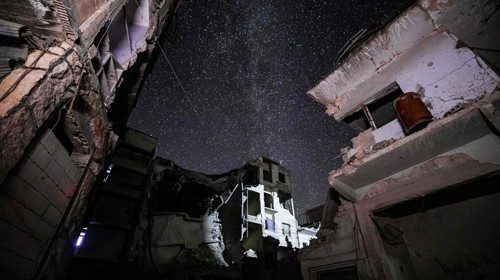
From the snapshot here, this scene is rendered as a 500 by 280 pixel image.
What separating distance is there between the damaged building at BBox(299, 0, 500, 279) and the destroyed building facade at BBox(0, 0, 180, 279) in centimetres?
622

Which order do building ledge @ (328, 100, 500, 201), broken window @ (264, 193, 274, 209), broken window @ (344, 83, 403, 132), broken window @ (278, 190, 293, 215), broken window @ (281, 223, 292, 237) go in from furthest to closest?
1. broken window @ (278, 190, 293, 215)
2. broken window @ (264, 193, 274, 209)
3. broken window @ (281, 223, 292, 237)
4. broken window @ (344, 83, 403, 132)
5. building ledge @ (328, 100, 500, 201)

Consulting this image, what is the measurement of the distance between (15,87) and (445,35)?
8776 millimetres

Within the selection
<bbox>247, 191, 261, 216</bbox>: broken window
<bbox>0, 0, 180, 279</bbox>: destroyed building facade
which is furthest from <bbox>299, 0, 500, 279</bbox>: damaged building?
<bbox>247, 191, 261, 216</bbox>: broken window

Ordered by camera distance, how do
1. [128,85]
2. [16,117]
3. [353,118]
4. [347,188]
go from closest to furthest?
[16,117], [347,188], [353,118], [128,85]

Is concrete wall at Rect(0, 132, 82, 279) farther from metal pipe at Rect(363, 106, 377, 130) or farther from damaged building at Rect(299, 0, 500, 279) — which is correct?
metal pipe at Rect(363, 106, 377, 130)

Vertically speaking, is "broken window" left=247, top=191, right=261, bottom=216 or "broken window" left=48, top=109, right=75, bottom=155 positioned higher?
"broken window" left=247, top=191, right=261, bottom=216

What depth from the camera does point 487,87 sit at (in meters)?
5.05

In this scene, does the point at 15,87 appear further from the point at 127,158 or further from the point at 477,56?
the point at 127,158

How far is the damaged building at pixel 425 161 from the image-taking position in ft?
16.0

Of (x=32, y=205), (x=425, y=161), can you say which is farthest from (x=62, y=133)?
(x=425, y=161)

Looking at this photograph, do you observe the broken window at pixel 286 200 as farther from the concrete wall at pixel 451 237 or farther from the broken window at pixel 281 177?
the concrete wall at pixel 451 237

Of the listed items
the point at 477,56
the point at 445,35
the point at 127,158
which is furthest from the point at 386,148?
the point at 127,158

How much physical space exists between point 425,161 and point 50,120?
7885 mm

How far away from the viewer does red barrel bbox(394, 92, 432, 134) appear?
5360mm
